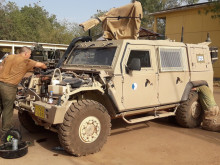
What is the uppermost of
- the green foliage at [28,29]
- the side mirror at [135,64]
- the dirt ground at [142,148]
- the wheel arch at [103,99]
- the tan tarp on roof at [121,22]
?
the green foliage at [28,29]

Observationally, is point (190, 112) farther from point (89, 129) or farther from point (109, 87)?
point (89, 129)

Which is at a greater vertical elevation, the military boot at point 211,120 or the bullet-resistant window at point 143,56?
the bullet-resistant window at point 143,56

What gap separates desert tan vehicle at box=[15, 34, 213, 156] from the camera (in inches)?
161

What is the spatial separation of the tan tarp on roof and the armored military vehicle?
0.11ft

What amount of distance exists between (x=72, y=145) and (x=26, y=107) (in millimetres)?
1145

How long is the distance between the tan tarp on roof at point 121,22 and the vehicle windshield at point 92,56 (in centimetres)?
58

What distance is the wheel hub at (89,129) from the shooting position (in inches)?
162

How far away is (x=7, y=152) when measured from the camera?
13.0 feet

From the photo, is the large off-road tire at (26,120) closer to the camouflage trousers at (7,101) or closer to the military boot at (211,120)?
the camouflage trousers at (7,101)

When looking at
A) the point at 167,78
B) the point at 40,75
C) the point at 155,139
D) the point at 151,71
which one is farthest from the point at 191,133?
the point at 40,75

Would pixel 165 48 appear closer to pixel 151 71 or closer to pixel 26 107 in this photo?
pixel 151 71

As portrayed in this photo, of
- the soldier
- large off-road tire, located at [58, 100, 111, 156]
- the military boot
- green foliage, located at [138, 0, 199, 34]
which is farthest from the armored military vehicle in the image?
green foliage, located at [138, 0, 199, 34]

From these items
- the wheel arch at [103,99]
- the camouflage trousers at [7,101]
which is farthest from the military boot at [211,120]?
the camouflage trousers at [7,101]

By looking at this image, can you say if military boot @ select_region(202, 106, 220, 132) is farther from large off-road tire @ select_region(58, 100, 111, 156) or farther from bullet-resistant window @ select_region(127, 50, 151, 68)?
large off-road tire @ select_region(58, 100, 111, 156)
